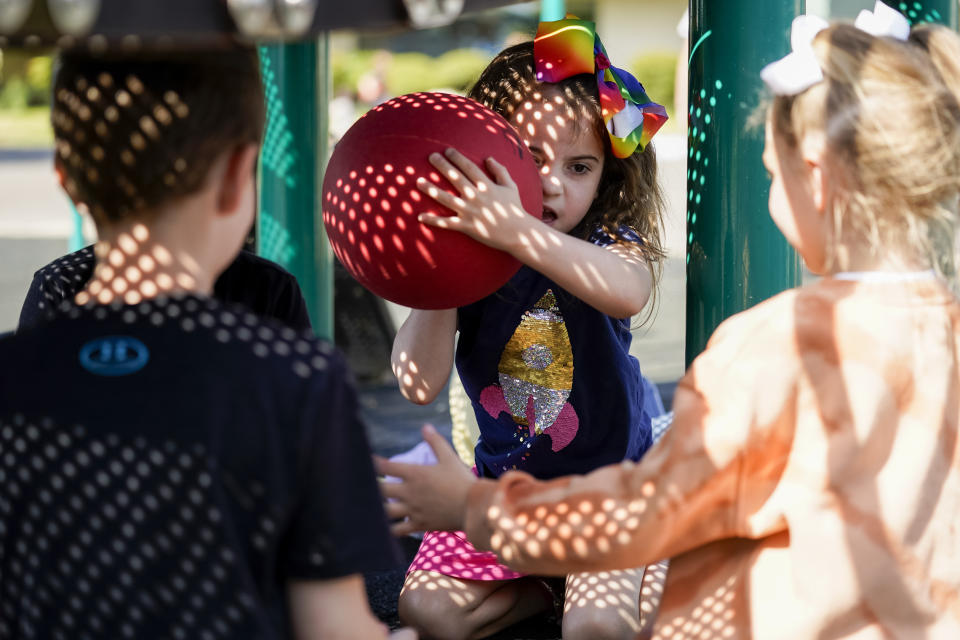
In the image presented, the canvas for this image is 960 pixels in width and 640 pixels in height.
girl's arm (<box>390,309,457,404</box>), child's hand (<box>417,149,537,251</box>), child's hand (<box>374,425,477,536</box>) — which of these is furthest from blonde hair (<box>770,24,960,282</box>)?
girl's arm (<box>390,309,457,404</box>)

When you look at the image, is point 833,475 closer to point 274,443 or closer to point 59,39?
point 274,443

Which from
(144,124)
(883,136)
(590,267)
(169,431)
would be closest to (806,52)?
(883,136)

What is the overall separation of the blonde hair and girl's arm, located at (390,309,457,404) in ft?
4.10

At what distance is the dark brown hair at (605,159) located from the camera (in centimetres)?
283

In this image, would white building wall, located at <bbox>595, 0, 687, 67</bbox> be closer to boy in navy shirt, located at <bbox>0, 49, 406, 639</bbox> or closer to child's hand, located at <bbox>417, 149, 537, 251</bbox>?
child's hand, located at <bbox>417, 149, 537, 251</bbox>

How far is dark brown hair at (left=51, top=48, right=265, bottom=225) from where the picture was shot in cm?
148

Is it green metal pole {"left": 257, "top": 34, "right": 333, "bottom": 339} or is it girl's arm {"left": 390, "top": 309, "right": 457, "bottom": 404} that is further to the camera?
green metal pole {"left": 257, "top": 34, "right": 333, "bottom": 339}

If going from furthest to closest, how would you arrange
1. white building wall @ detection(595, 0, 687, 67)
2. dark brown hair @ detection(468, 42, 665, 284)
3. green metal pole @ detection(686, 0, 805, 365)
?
white building wall @ detection(595, 0, 687, 67), dark brown hair @ detection(468, 42, 665, 284), green metal pole @ detection(686, 0, 805, 365)

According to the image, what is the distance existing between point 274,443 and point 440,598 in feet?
5.25

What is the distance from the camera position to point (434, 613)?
2898 millimetres

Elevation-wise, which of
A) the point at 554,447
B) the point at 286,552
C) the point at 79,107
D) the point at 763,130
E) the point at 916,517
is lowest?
the point at 554,447

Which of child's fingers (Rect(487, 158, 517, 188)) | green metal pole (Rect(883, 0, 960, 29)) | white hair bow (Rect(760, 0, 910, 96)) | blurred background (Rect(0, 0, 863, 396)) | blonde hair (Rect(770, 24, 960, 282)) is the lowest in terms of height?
blurred background (Rect(0, 0, 863, 396))

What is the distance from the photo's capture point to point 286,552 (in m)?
1.48

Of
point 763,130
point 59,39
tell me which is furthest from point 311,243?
point 59,39
